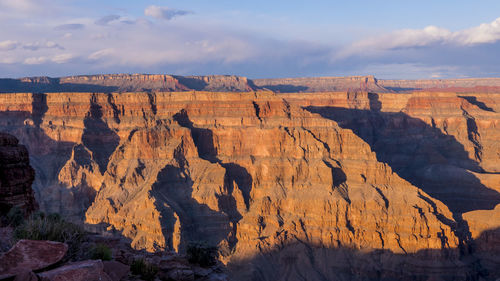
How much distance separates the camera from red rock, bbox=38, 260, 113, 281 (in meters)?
10.1

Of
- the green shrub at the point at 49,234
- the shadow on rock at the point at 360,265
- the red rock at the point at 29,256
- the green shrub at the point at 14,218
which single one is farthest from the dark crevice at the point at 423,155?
the red rock at the point at 29,256

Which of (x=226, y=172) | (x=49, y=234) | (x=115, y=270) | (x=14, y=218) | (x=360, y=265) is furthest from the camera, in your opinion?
(x=226, y=172)

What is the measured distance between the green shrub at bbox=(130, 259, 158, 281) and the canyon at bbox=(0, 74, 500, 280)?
39.1m

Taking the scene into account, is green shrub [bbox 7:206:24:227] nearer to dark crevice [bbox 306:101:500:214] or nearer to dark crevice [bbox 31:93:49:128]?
dark crevice [bbox 31:93:49:128]

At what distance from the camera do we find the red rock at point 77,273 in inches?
398

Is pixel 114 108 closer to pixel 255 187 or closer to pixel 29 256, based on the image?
pixel 255 187

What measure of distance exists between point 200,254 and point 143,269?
4.44m

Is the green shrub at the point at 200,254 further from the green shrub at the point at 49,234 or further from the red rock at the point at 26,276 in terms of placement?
the red rock at the point at 26,276

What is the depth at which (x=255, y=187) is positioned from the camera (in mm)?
65375

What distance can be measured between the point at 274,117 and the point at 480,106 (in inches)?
2780

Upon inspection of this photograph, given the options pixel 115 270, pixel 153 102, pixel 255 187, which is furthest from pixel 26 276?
pixel 153 102

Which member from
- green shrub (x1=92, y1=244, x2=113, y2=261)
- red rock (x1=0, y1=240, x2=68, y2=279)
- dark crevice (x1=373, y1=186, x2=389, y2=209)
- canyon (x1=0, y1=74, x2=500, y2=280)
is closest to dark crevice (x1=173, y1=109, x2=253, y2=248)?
canyon (x1=0, y1=74, x2=500, y2=280)

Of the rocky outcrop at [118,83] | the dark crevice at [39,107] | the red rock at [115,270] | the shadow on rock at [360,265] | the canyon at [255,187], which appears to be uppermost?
the rocky outcrop at [118,83]

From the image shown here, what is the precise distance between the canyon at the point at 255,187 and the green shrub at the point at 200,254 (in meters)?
34.9
